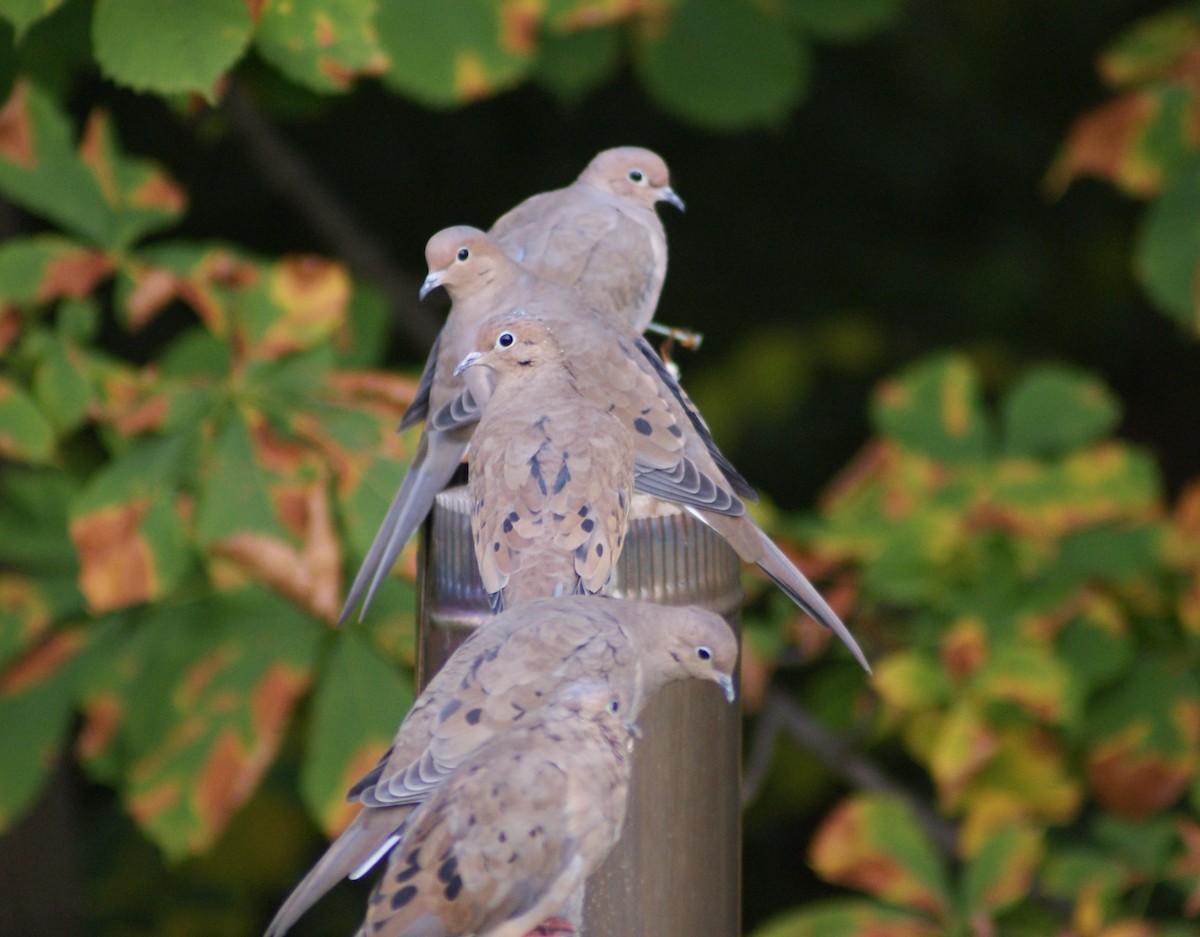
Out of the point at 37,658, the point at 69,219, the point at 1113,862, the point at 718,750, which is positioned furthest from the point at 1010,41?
the point at 718,750

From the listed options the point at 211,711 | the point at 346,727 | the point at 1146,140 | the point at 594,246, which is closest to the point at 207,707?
the point at 211,711

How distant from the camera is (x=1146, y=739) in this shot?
327 centimetres

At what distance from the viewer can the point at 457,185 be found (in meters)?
4.66

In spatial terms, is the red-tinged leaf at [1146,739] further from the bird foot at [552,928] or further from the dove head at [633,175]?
the bird foot at [552,928]

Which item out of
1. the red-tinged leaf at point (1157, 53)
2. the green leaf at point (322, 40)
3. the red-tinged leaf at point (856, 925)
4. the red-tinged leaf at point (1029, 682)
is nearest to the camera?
the green leaf at point (322, 40)

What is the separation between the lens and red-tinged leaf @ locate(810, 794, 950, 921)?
2.92 metres

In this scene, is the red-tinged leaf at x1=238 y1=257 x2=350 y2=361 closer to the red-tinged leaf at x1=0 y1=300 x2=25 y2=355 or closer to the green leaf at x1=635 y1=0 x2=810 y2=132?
the red-tinged leaf at x1=0 y1=300 x2=25 y2=355

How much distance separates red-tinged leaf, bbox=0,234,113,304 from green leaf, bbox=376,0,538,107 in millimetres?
599

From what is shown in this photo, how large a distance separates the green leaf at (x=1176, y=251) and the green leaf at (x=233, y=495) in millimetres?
1814

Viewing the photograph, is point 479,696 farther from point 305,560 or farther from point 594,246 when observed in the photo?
point 305,560

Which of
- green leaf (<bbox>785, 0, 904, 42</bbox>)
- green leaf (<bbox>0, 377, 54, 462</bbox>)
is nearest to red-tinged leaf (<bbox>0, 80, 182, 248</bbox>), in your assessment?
green leaf (<bbox>0, 377, 54, 462</bbox>)

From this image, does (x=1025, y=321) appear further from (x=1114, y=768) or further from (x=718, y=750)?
(x=718, y=750)

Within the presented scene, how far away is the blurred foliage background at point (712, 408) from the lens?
2.53 metres

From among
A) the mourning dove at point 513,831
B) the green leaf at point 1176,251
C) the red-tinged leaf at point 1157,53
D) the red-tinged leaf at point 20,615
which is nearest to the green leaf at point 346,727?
the red-tinged leaf at point 20,615
